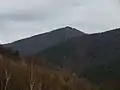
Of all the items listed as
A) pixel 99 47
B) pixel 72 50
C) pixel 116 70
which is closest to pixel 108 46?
pixel 99 47

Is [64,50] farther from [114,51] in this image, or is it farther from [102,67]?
[102,67]

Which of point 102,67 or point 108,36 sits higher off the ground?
point 108,36

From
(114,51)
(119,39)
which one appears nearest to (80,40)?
(119,39)

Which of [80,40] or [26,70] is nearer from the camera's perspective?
[26,70]

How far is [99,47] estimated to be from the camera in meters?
107

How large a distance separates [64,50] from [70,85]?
347 feet

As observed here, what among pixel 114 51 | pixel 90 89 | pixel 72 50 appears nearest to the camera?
pixel 90 89

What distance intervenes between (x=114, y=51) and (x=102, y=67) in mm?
27804

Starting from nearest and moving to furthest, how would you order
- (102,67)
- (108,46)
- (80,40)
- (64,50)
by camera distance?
(102,67), (108,46), (64,50), (80,40)

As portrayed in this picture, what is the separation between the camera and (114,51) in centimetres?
9519

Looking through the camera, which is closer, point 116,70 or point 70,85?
point 70,85

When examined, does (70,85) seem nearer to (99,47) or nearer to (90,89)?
(90,89)

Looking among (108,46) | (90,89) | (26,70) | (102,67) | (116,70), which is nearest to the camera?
(26,70)

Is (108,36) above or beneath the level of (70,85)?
above
